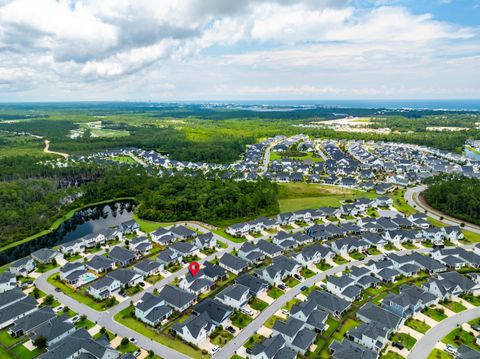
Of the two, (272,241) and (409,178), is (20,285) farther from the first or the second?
(409,178)

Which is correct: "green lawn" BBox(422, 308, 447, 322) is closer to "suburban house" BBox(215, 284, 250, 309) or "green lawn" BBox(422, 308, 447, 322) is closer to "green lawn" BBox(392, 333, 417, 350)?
"green lawn" BBox(392, 333, 417, 350)

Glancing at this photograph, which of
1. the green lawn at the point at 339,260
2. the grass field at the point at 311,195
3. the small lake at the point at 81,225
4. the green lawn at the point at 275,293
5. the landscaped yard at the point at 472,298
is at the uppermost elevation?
the grass field at the point at 311,195

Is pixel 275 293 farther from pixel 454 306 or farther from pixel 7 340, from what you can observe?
pixel 7 340

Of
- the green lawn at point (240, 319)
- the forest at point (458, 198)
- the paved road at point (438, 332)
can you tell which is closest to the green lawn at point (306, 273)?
the green lawn at point (240, 319)

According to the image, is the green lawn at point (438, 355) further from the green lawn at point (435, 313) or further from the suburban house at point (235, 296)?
the suburban house at point (235, 296)

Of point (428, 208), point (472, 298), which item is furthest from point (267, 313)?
point (428, 208)

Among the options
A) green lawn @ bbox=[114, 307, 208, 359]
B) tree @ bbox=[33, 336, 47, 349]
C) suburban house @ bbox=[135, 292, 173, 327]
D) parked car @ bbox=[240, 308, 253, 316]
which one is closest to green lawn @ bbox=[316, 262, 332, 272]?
parked car @ bbox=[240, 308, 253, 316]

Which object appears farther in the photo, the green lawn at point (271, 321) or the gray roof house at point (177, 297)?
the gray roof house at point (177, 297)
